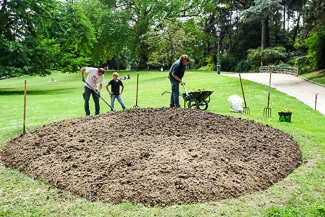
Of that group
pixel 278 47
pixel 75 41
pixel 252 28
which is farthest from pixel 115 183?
pixel 252 28

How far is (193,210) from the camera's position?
3.44 m

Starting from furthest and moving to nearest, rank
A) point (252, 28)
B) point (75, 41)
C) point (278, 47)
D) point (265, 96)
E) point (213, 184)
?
point (252, 28) < point (278, 47) < point (75, 41) < point (265, 96) < point (213, 184)

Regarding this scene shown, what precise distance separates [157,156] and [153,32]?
3046cm

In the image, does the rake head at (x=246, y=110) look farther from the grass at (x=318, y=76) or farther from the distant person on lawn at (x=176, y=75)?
the grass at (x=318, y=76)

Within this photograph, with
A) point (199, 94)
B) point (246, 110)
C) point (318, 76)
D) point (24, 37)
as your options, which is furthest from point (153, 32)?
point (199, 94)

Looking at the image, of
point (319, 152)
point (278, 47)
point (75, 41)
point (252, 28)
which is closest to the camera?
point (319, 152)

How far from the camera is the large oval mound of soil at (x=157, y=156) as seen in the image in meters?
3.91

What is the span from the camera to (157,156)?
15.3 feet

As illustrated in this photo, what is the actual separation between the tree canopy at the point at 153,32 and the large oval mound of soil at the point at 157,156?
16570 mm

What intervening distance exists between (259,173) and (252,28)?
35871 millimetres

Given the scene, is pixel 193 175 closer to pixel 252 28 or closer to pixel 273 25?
pixel 252 28

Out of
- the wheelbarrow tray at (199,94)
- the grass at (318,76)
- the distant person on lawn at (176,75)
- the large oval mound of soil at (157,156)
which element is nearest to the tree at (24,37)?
the wheelbarrow tray at (199,94)

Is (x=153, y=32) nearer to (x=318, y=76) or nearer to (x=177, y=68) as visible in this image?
(x=318, y=76)

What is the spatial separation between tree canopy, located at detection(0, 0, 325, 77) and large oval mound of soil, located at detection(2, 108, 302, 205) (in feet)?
54.4
